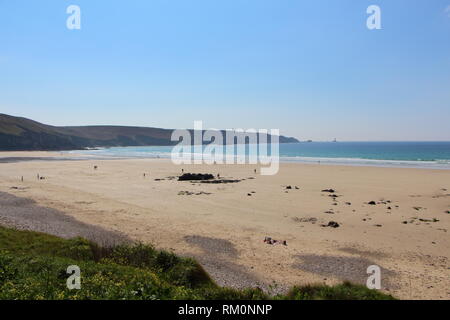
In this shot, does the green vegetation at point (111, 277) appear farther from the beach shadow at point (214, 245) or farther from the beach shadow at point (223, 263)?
the beach shadow at point (214, 245)

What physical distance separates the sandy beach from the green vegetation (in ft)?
7.19

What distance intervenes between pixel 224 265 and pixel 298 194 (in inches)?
756

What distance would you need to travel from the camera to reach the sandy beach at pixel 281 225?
11.9m

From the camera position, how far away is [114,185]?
3572 centimetres

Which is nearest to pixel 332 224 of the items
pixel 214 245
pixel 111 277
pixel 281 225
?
pixel 281 225

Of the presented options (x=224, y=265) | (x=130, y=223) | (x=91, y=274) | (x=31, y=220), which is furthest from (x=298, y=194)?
(x=91, y=274)

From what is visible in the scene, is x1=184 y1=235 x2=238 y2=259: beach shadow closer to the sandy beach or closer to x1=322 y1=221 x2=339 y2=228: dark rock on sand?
the sandy beach

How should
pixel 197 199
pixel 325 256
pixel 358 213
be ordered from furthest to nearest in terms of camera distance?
pixel 197 199
pixel 358 213
pixel 325 256

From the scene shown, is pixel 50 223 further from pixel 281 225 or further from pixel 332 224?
pixel 332 224

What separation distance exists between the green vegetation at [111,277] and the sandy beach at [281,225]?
2191mm

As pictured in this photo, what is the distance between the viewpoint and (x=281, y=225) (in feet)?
62.6

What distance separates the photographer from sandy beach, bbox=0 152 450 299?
11.9m

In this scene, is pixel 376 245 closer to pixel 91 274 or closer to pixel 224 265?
pixel 224 265

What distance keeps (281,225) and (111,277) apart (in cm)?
1311
